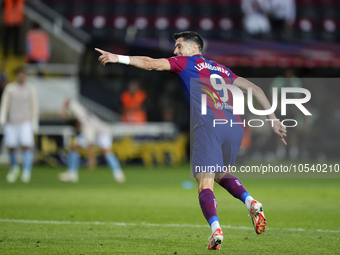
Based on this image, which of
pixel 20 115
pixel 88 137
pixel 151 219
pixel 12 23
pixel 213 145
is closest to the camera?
pixel 213 145

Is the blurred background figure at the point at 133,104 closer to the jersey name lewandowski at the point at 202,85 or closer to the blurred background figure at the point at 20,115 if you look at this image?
the blurred background figure at the point at 20,115

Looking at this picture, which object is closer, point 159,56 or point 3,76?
point 159,56

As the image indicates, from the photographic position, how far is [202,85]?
5570 millimetres

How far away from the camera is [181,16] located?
24000mm

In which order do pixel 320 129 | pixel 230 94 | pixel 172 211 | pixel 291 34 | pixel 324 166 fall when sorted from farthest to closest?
1. pixel 291 34
2. pixel 320 129
3. pixel 324 166
4. pixel 172 211
5. pixel 230 94

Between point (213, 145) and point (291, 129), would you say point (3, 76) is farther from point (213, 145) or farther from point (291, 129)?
point (213, 145)

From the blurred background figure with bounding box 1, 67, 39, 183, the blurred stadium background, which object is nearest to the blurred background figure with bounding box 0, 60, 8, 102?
the blurred stadium background

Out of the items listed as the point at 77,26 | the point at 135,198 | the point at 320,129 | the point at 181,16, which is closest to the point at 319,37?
the point at 320,129

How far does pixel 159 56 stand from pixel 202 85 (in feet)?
49.0

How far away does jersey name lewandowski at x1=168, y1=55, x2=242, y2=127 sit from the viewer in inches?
216

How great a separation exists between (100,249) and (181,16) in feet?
64.1

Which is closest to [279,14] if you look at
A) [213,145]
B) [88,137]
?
[88,137]

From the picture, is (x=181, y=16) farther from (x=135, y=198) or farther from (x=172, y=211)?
(x=172, y=211)

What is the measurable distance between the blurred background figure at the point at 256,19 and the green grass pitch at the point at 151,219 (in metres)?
9.62
